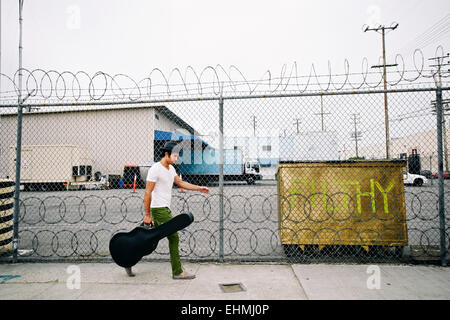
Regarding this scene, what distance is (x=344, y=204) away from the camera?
14.4 feet

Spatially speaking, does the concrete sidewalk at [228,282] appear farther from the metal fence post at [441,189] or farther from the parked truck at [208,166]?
the parked truck at [208,166]

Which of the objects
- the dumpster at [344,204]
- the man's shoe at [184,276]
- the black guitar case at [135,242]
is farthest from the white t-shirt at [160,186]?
the dumpster at [344,204]

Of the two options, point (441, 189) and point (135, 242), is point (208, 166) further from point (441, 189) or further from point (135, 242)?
point (441, 189)

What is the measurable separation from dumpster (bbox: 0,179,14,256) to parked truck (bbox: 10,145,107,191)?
15442mm

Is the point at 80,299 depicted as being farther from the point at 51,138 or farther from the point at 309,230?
the point at 51,138

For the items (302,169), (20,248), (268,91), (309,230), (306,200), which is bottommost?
(20,248)

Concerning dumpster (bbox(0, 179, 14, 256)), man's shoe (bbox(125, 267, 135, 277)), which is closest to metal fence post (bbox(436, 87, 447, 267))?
man's shoe (bbox(125, 267, 135, 277))

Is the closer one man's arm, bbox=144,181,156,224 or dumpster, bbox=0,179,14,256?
man's arm, bbox=144,181,156,224

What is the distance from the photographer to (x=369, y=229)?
4.31 m

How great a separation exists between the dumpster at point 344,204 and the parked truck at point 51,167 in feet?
60.4

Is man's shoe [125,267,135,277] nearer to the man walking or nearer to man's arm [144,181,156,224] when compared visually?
the man walking

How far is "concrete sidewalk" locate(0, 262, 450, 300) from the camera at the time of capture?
129 inches
